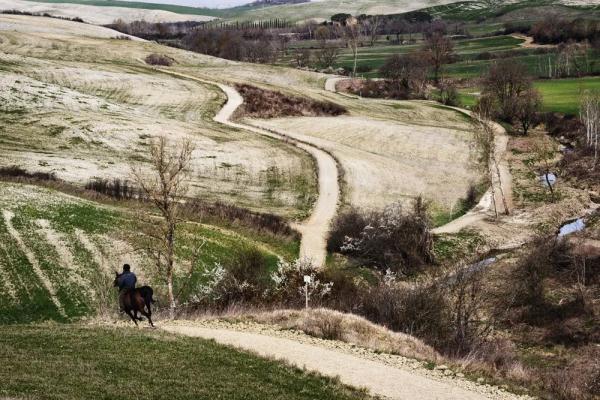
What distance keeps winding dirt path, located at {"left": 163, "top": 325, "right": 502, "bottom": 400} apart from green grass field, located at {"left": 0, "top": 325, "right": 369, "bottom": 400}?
3.33ft

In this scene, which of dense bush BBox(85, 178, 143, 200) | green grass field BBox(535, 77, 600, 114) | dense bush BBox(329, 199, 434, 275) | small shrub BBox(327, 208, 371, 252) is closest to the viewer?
dense bush BBox(329, 199, 434, 275)

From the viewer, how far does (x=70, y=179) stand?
59938 mm

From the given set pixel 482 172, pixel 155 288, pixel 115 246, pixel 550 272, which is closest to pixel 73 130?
pixel 115 246

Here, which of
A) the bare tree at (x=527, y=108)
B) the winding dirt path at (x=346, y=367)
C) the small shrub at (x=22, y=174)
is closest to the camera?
the winding dirt path at (x=346, y=367)

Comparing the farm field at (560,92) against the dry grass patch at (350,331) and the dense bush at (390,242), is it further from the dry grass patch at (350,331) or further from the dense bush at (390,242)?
the dry grass patch at (350,331)

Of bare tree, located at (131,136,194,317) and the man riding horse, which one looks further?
bare tree, located at (131,136,194,317)

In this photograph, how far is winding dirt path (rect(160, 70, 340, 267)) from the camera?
53.3 m

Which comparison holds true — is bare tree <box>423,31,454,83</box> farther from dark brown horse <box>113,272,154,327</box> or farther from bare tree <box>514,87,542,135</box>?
dark brown horse <box>113,272,154,327</box>

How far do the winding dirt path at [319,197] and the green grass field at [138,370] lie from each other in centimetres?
2474

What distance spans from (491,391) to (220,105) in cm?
8604

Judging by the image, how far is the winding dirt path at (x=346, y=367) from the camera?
23047 millimetres

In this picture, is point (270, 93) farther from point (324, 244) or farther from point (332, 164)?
point (324, 244)

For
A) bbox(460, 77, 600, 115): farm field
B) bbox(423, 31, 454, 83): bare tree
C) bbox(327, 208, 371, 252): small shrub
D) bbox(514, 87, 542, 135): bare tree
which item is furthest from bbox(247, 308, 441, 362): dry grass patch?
bbox(423, 31, 454, 83): bare tree

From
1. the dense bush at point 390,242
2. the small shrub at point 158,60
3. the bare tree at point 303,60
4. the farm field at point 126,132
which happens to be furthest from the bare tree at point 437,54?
the dense bush at point 390,242
